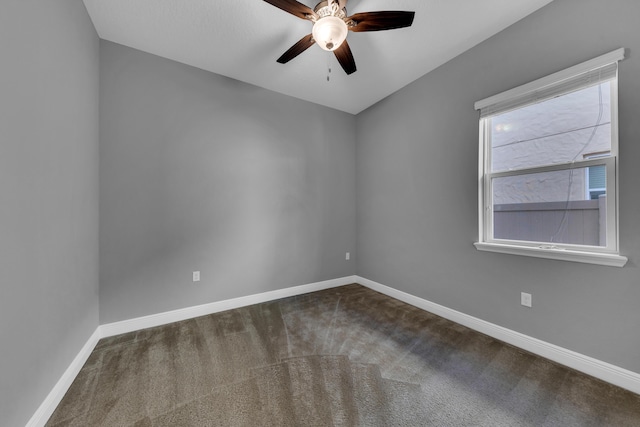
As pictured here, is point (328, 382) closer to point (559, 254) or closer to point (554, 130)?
point (559, 254)

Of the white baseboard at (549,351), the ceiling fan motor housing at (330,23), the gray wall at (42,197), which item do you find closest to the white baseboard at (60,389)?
the gray wall at (42,197)

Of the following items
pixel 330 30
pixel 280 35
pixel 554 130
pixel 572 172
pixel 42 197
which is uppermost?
pixel 280 35

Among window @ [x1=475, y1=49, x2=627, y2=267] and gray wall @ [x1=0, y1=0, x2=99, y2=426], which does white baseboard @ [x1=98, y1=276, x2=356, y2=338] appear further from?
window @ [x1=475, y1=49, x2=627, y2=267]

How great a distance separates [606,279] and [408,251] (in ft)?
5.32

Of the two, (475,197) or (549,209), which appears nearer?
(549,209)

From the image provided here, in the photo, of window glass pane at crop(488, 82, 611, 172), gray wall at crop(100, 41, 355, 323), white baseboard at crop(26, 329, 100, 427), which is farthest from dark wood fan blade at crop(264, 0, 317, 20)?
white baseboard at crop(26, 329, 100, 427)

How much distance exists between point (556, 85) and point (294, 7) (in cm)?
206

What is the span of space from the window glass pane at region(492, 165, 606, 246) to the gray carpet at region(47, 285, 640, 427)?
0.97 meters

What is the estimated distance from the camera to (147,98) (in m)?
2.40

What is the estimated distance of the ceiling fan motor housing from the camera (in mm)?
1619

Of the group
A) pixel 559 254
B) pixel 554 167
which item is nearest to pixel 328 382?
pixel 559 254

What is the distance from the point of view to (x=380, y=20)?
164 centimetres

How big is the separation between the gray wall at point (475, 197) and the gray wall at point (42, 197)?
123 inches

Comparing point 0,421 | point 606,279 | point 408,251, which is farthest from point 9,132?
point 606,279
